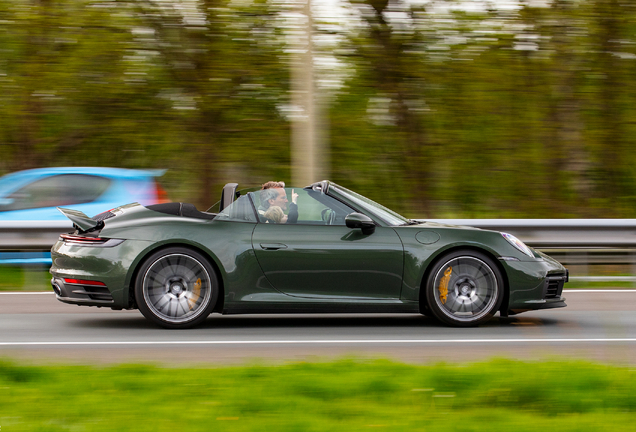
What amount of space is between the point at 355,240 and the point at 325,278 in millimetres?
400

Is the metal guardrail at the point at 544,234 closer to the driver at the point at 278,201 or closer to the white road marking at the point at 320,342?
the driver at the point at 278,201

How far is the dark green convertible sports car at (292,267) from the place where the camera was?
251 inches

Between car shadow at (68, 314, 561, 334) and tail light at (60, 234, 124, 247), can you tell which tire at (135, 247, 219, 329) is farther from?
tail light at (60, 234, 124, 247)

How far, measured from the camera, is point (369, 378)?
4.30m

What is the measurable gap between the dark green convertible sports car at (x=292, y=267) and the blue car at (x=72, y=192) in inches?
Answer: 164

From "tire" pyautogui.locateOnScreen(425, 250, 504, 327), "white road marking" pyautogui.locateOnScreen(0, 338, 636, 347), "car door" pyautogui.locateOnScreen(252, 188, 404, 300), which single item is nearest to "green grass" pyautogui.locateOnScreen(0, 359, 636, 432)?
"white road marking" pyautogui.locateOnScreen(0, 338, 636, 347)

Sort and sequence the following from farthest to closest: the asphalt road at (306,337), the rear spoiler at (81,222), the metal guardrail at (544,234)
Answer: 1. the metal guardrail at (544,234)
2. the rear spoiler at (81,222)
3. the asphalt road at (306,337)

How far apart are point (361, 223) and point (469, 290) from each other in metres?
1.08

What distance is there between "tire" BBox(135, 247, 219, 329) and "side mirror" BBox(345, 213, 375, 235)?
119 cm

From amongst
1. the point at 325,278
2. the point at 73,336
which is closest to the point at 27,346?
the point at 73,336

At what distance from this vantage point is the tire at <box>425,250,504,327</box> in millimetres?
6508

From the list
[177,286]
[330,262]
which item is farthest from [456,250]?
[177,286]

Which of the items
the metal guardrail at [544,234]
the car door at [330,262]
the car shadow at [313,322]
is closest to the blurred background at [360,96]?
the metal guardrail at [544,234]

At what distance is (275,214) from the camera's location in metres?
6.57
